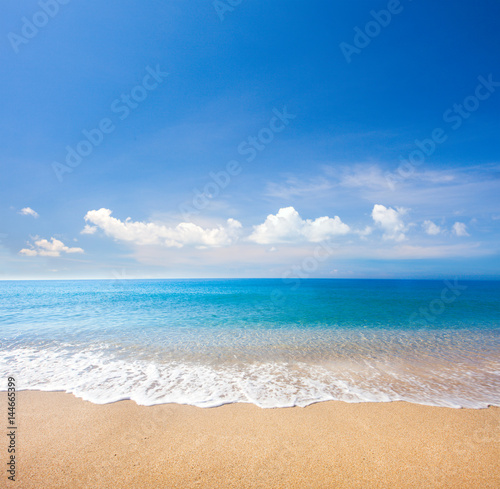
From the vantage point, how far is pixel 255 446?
4.95 m

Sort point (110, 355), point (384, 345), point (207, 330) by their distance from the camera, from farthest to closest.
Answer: point (207, 330), point (384, 345), point (110, 355)

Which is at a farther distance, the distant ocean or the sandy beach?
the distant ocean

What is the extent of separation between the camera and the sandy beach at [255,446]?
4.17 m

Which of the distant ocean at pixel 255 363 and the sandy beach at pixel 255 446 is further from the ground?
the sandy beach at pixel 255 446

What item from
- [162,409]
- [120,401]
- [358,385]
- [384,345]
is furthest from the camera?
[384,345]

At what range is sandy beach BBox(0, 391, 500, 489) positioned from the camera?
13.7 ft

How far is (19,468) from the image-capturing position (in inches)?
173

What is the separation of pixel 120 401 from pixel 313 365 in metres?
7.23

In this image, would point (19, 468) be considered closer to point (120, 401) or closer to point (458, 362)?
point (120, 401)

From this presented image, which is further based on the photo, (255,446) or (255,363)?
(255,363)

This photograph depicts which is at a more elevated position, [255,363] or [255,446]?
[255,446]

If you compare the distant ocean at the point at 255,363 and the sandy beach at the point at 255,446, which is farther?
the distant ocean at the point at 255,363

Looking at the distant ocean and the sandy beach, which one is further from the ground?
the sandy beach

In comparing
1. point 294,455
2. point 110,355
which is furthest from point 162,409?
point 110,355
